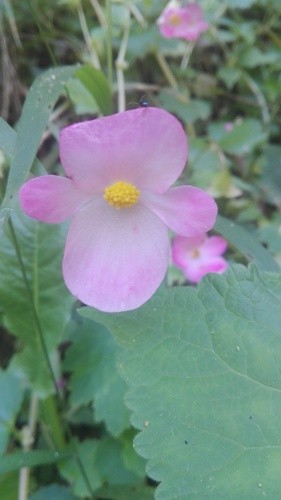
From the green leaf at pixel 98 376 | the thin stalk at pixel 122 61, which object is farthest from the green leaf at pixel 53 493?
the thin stalk at pixel 122 61

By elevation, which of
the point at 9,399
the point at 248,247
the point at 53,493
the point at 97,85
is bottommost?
the point at 53,493

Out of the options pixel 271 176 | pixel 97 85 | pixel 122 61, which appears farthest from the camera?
pixel 271 176

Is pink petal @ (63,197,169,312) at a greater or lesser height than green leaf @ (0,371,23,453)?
greater

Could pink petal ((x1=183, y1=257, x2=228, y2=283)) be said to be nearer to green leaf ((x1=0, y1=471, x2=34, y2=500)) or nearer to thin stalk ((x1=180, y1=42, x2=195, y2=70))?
green leaf ((x1=0, y1=471, x2=34, y2=500))

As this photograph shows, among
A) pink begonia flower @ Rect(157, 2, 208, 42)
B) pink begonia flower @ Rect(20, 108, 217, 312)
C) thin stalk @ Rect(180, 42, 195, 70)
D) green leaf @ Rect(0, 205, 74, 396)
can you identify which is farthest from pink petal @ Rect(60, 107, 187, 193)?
thin stalk @ Rect(180, 42, 195, 70)

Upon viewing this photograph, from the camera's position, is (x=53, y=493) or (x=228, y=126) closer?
(x=53, y=493)

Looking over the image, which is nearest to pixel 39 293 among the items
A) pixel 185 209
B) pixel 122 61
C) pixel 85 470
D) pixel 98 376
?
pixel 98 376

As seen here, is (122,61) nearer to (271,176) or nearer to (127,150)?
(271,176)

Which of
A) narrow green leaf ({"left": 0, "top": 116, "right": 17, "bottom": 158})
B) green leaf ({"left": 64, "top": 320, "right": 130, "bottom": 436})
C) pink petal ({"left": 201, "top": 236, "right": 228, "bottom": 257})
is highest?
narrow green leaf ({"left": 0, "top": 116, "right": 17, "bottom": 158})

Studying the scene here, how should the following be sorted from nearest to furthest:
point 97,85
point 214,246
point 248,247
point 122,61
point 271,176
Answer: point 248,247 < point 97,85 < point 214,246 < point 122,61 < point 271,176
